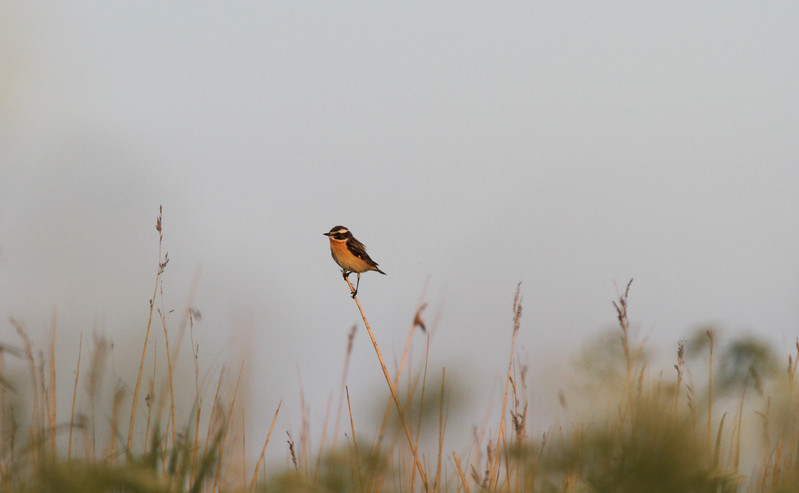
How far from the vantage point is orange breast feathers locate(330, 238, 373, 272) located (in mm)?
9469

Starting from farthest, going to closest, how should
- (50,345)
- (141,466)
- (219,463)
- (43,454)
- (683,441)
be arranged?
(50,345)
(219,463)
(43,454)
(141,466)
(683,441)

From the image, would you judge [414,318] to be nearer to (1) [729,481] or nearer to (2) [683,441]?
(1) [729,481]

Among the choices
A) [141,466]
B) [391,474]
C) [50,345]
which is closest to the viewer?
[141,466]

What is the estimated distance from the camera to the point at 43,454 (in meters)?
2.90

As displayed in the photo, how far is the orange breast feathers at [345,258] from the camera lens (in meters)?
9.47

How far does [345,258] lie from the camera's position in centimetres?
947

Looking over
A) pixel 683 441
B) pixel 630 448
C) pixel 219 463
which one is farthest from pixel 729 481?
pixel 219 463

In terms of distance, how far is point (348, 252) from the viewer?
9508 millimetres

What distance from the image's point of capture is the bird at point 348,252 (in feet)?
31.1

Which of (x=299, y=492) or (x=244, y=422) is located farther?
(x=244, y=422)

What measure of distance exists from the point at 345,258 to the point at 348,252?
9 centimetres

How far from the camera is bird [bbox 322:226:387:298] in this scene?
949cm

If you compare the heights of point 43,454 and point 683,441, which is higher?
point 683,441

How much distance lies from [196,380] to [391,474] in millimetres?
1044
